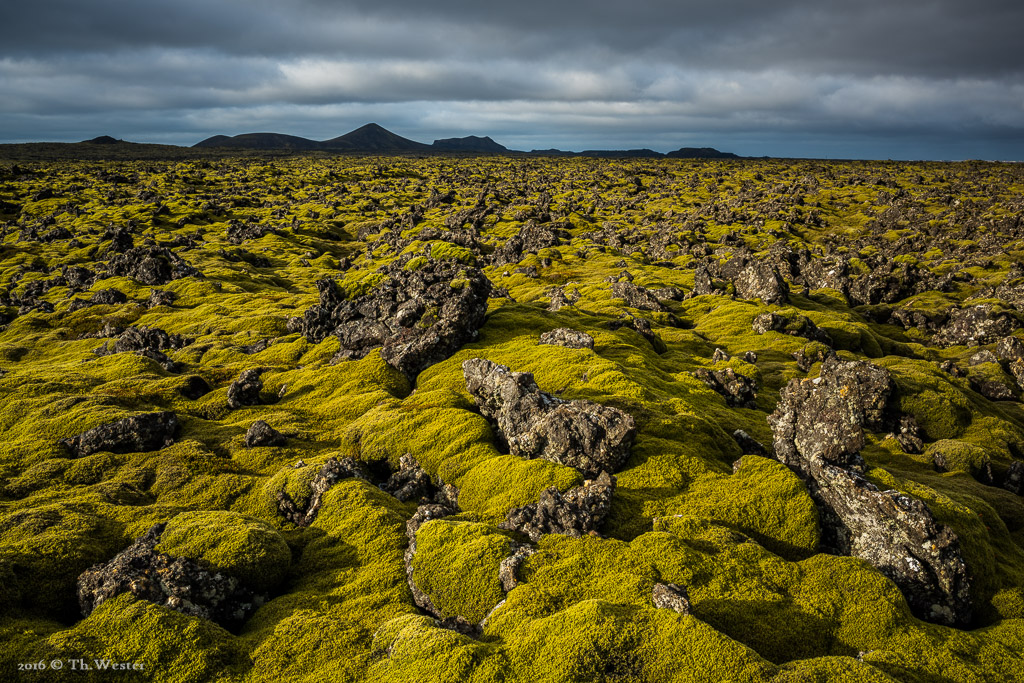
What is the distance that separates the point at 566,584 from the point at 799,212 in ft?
395

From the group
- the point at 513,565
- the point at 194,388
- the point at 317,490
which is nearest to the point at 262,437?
the point at 317,490

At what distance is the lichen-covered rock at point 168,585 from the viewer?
11992 millimetres

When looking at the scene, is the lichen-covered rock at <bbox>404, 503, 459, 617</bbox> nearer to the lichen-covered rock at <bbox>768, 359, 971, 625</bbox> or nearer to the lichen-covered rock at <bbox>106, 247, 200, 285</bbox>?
the lichen-covered rock at <bbox>768, 359, 971, 625</bbox>

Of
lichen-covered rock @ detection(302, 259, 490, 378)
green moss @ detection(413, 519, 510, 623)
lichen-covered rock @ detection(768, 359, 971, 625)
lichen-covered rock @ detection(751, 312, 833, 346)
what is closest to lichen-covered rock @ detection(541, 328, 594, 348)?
lichen-covered rock @ detection(302, 259, 490, 378)

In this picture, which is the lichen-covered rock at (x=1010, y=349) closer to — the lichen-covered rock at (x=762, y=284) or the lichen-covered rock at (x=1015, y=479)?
the lichen-covered rock at (x=762, y=284)

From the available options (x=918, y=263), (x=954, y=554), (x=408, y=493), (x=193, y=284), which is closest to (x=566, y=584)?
(x=408, y=493)

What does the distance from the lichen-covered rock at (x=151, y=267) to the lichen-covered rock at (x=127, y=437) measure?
45.0 m

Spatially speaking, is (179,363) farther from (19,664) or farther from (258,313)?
(19,664)

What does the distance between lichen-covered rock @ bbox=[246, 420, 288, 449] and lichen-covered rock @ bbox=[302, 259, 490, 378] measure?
7.57 metres

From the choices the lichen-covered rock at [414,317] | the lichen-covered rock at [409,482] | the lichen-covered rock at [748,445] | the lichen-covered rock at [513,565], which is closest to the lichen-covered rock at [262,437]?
the lichen-covered rock at [409,482]

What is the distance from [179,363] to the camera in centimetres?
3266

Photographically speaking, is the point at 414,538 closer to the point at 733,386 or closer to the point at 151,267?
the point at 733,386

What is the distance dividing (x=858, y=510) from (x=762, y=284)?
3462cm

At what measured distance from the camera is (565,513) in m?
A: 14.1
